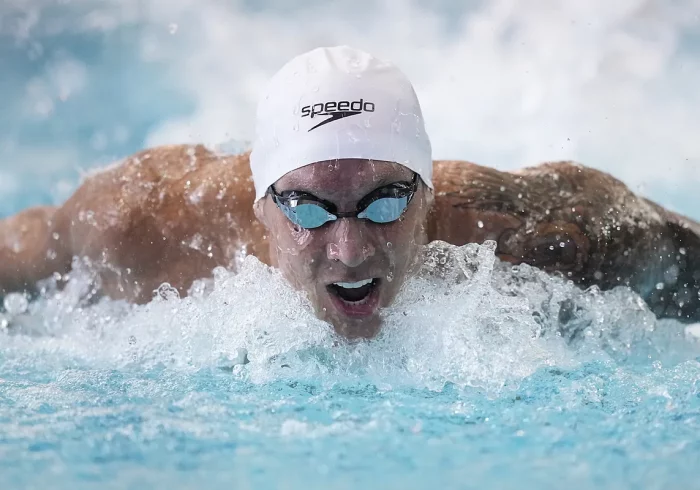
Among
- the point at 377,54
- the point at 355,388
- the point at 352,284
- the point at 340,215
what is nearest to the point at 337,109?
the point at 340,215

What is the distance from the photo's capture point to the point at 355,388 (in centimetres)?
178

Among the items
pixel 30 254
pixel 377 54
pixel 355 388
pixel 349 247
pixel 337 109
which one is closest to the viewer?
pixel 355 388

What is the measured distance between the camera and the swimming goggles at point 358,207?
194 cm

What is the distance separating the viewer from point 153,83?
166 inches

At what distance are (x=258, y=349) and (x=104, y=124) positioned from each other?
8.28 feet

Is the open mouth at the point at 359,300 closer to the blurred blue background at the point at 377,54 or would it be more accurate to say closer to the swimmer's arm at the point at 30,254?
the swimmer's arm at the point at 30,254

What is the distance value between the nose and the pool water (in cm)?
24

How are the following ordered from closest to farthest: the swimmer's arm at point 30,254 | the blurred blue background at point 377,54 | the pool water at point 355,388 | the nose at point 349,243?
the pool water at point 355,388, the nose at point 349,243, the swimmer's arm at point 30,254, the blurred blue background at point 377,54

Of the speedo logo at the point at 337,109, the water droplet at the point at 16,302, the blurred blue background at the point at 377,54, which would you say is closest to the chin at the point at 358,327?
the speedo logo at the point at 337,109

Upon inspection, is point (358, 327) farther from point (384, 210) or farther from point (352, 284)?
point (384, 210)

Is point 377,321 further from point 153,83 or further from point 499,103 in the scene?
point 153,83

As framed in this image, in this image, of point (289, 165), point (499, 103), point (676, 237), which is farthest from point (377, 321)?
point (499, 103)

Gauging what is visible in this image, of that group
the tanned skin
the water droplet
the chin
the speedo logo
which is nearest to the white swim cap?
the speedo logo

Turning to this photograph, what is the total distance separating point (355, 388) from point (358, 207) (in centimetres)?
46
